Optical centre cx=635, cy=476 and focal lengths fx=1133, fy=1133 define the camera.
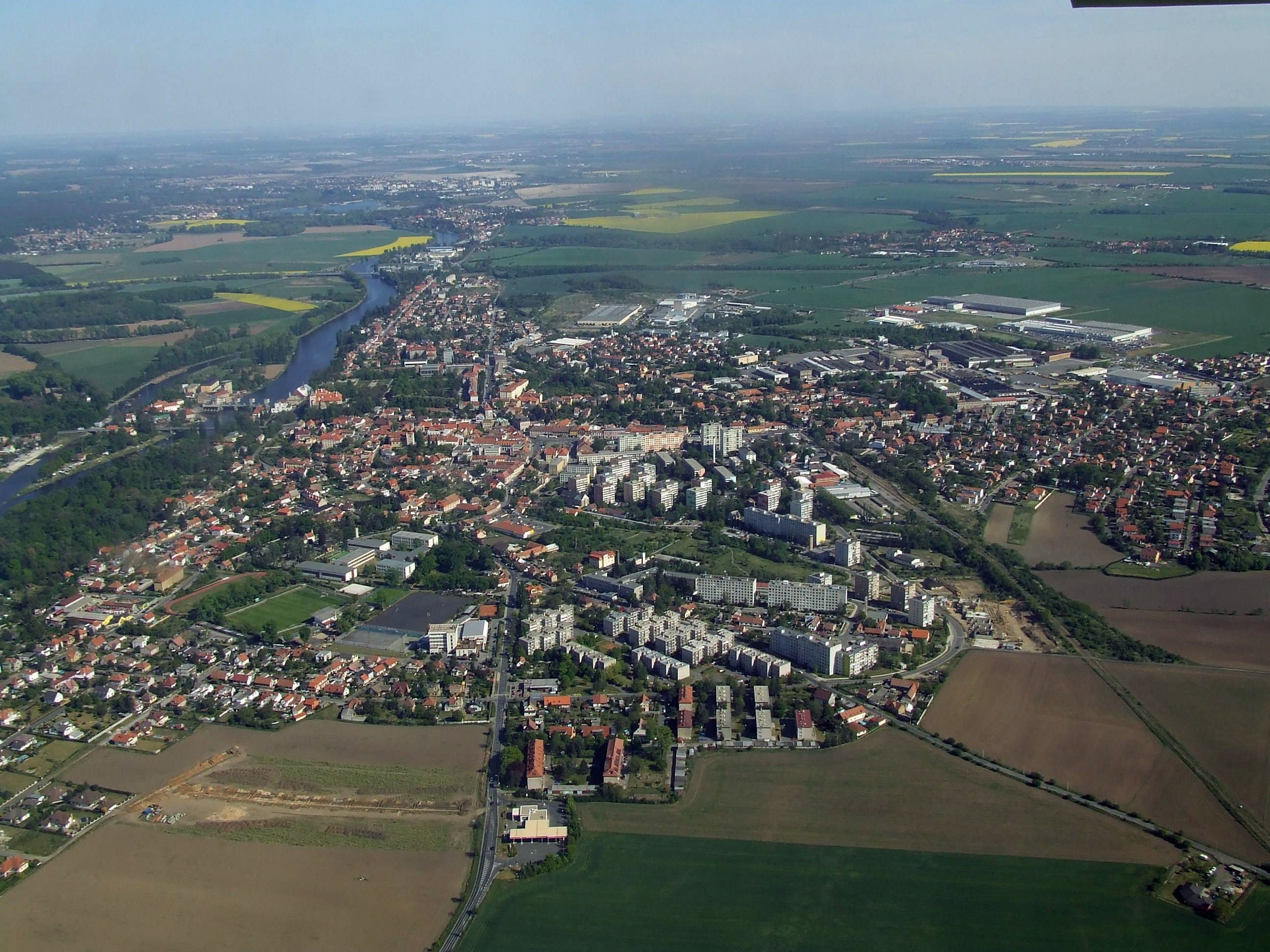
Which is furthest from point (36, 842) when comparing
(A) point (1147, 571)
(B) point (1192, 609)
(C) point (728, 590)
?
(A) point (1147, 571)

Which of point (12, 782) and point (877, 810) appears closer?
point (877, 810)

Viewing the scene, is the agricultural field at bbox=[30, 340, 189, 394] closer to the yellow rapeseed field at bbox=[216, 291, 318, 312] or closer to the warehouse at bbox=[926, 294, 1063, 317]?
the yellow rapeseed field at bbox=[216, 291, 318, 312]

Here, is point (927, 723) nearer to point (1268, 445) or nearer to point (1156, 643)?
point (1156, 643)

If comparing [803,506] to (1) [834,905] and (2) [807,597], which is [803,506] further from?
(1) [834,905]

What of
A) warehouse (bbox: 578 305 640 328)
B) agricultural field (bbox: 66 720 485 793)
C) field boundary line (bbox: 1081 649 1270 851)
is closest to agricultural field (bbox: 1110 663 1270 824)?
field boundary line (bbox: 1081 649 1270 851)

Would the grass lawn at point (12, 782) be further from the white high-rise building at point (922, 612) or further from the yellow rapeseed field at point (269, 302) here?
the yellow rapeseed field at point (269, 302)

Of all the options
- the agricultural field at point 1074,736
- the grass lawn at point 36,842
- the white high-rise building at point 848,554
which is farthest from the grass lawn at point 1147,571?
the grass lawn at point 36,842
